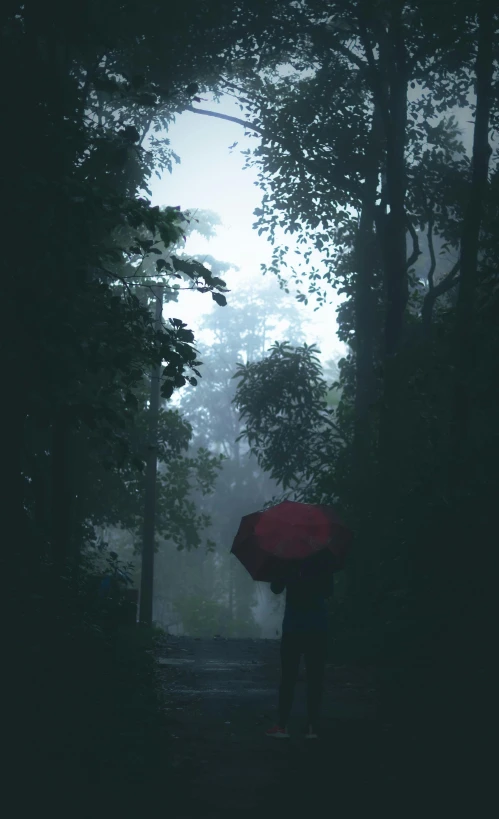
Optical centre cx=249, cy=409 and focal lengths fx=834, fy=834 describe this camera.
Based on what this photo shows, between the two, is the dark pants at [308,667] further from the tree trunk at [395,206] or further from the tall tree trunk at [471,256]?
the tree trunk at [395,206]

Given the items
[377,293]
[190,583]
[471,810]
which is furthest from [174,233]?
[190,583]

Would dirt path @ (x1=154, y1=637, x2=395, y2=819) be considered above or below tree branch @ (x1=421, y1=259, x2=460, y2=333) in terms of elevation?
below

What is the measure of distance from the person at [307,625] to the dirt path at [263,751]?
272 mm

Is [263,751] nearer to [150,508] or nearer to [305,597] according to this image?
[305,597]

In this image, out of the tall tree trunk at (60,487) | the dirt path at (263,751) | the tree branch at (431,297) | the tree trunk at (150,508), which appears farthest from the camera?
the tree trunk at (150,508)

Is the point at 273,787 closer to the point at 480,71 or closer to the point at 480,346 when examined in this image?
the point at 480,346

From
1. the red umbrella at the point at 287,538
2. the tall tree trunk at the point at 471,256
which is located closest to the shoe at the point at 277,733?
the red umbrella at the point at 287,538

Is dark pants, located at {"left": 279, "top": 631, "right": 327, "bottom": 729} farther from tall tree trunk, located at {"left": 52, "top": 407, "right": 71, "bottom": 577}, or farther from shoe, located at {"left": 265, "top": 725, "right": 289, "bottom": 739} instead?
tall tree trunk, located at {"left": 52, "top": 407, "right": 71, "bottom": 577}

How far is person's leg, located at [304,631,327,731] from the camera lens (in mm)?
7676

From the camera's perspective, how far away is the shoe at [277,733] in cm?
759

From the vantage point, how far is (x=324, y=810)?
5363 millimetres

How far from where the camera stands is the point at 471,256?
41.4 feet

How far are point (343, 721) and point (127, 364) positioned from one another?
4.31 metres

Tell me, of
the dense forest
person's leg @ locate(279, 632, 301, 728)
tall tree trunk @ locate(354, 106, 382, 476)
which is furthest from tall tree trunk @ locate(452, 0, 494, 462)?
tall tree trunk @ locate(354, 106, 382, 476)
